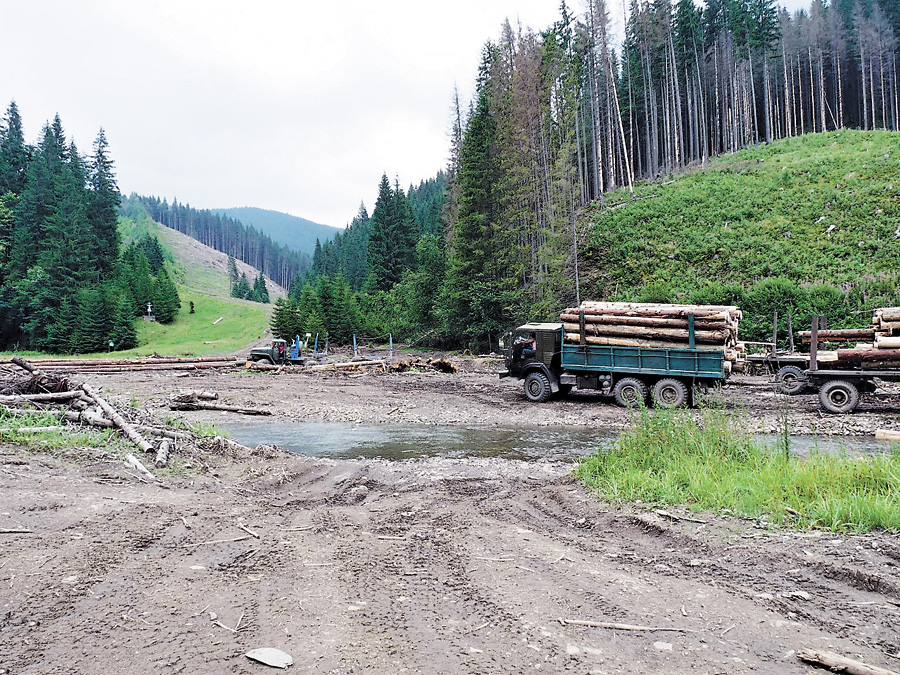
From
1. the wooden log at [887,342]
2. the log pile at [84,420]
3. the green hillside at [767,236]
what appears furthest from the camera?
the green hillside at [767,236]

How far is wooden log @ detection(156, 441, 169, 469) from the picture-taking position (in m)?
8.90

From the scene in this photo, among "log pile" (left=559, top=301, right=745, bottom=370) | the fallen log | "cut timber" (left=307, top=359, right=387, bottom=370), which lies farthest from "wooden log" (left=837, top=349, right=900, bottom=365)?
"cut timber" (left=307, top=359, right=387, bottom=370)

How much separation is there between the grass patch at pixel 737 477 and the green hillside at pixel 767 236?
19616 mm

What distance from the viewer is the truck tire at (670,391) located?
16156mm

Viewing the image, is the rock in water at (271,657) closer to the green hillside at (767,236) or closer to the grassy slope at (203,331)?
the green hillside at (767,236)

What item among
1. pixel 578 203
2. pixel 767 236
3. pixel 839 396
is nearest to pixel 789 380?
pixel 839 396

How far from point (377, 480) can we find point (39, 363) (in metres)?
35.8

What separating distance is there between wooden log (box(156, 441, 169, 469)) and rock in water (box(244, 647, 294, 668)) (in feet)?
22.1

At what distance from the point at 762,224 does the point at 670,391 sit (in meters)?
25.4

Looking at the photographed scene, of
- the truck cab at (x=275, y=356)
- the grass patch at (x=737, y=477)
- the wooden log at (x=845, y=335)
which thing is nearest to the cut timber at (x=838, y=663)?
the grass patch at (x=737, y=477)

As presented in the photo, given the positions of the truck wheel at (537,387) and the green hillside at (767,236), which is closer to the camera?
Answer: the truck wheel at (537,387)

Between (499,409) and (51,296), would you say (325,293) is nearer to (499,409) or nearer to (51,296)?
(51,296)

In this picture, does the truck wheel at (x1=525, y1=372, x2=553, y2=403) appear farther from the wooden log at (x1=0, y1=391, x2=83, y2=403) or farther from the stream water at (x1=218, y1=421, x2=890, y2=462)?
the wooden log at (x1=0, y1=391, x2=83, y2=403)

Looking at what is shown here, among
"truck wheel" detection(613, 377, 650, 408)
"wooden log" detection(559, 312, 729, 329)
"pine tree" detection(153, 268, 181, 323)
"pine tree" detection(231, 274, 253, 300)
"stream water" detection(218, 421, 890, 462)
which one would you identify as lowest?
"stream water" detection(218, 421, 890, 462)
